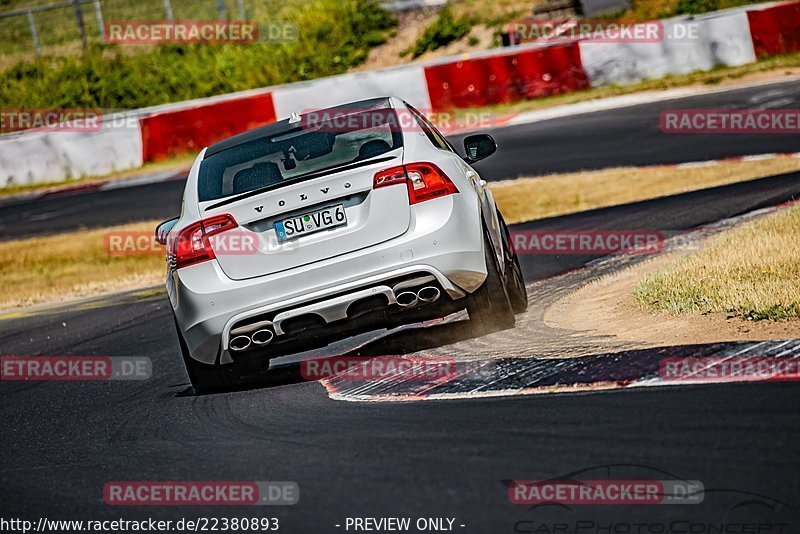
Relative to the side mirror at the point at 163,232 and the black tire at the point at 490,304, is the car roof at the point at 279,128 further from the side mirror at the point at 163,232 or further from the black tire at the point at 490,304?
the black tire at the point at 490,304

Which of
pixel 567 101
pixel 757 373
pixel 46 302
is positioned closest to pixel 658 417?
pixel 757 373

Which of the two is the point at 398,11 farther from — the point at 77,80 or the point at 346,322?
the point at 346,322

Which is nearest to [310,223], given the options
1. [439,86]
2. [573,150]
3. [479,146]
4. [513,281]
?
[513,281]

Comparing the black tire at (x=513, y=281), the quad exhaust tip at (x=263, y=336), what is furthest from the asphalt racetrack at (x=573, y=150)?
the quad exhaust tip at (x=263, y=336)

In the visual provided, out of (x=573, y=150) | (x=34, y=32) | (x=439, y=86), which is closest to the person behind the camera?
(x=573, y=150)

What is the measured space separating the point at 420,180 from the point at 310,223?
0.64m

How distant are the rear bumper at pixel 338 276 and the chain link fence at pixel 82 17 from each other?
83.7ft

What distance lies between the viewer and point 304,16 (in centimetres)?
3428

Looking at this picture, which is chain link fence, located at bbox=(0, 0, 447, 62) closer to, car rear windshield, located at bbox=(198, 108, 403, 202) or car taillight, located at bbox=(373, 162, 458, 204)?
car rear windshield, located at bbox=(198, 108, 403, 202)

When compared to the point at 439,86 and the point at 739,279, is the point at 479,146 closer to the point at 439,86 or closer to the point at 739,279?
the point at 739,279

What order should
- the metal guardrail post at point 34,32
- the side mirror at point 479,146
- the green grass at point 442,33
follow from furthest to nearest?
the metal guardrail post at point 34,32 < the green grass at point 442,33 < the side mirror at point 479,146

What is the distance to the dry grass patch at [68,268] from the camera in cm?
1471

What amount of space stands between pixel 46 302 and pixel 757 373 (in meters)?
10.7

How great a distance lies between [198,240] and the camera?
675cm
